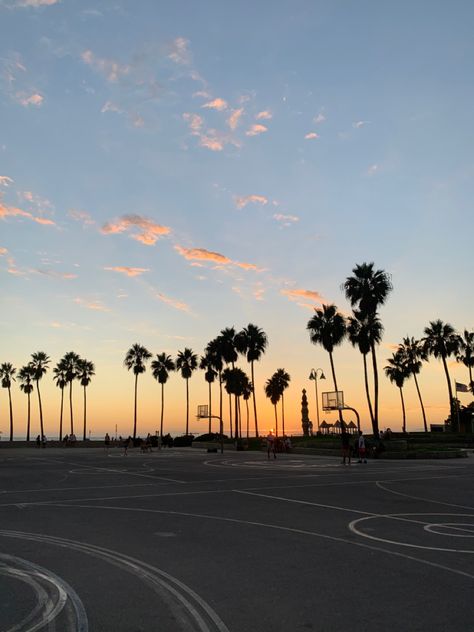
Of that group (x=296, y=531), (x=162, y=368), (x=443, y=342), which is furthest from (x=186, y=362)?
(x=296, y=531)

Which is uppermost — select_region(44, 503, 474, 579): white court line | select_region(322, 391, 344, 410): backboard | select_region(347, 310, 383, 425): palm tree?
select_region(347, 310, 383, 425): palm tree

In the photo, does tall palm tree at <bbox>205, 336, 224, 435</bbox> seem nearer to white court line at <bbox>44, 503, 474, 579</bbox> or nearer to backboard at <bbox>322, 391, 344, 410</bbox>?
backboard at <bbox>322, 391, 344, 410</bbox>

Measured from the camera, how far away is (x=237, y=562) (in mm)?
7988

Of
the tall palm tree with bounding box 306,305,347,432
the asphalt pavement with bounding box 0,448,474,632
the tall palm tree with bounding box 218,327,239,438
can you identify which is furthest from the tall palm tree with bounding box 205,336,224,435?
the asphalt pavement with bounding box 0,448,474,632

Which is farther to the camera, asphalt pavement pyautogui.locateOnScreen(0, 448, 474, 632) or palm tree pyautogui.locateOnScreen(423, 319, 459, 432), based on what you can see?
palm tree pyautogui.locateOnScreen(423, 319, 459, 432)

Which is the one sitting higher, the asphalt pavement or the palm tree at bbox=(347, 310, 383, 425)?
the palm tree at bbox=(347, 310, 383, 425)

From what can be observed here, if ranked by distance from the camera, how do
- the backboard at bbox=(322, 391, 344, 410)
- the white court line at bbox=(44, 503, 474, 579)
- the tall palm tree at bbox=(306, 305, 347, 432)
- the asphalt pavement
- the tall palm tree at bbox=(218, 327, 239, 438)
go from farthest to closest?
1. the tall palm tree at bbox=(218, 327, 239, 438)
2. the tall palm tree at bbox=(306, 305, 347, 432)
3. the backboard at bbox=(322, 391, 344, 410)
4. the white court line at bbox=(44, 503, 474, 579)
5. the asphalt pavement

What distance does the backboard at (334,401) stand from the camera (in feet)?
142

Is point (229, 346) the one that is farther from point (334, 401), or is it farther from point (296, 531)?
point (296, 531)

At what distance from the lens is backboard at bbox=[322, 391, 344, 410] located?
43219mm

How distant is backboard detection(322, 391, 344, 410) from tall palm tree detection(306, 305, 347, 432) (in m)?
11.4

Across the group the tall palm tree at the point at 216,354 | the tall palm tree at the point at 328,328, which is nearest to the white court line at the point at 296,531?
the tall palm tree at the point at 328,328

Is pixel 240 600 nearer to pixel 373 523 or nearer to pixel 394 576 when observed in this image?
pixel 394 576

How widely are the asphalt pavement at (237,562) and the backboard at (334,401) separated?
88.1 ft
